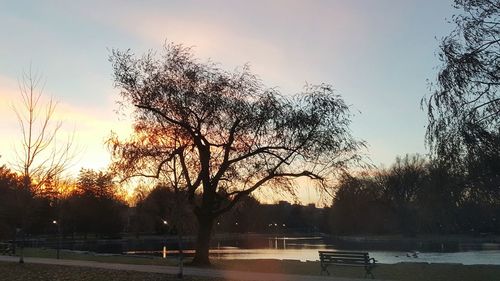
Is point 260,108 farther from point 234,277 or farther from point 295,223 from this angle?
point 295,223

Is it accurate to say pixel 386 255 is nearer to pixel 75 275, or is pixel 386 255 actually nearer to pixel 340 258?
pixel 340 258

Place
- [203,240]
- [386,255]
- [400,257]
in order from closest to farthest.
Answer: [203,240] → [400,257] → [386,255]

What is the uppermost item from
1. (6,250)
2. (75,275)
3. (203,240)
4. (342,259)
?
(203,240)

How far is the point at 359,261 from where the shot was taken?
2091 cm

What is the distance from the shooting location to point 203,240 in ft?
84.0

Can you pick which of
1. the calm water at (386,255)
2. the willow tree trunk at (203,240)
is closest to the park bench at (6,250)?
the calm water at (386,255)

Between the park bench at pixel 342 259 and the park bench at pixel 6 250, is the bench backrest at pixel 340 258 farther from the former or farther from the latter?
the park bench at pixel 6 250

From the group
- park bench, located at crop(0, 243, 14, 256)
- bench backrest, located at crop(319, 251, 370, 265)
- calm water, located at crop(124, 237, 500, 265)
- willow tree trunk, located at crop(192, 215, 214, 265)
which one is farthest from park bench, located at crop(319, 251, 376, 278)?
park bench, located at crop(0, 243, 14, 256)

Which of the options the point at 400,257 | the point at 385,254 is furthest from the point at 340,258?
the point at 385,254

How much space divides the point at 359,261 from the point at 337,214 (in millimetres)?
93852

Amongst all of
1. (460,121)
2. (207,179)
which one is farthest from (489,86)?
(207,179)

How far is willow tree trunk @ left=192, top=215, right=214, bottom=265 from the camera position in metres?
25.2

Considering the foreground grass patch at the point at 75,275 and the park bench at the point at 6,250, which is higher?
the park bench at the point at 6,250

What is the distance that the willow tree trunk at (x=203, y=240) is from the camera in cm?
2516
